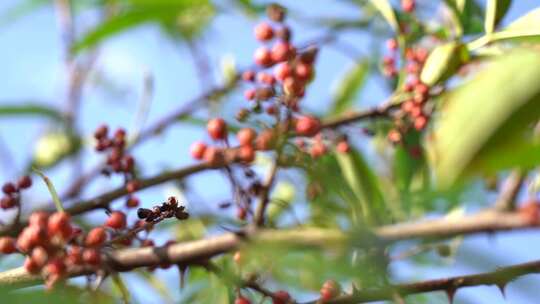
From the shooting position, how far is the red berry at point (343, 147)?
1469 millimetres

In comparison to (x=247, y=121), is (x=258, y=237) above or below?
below

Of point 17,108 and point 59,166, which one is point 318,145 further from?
point 59,166

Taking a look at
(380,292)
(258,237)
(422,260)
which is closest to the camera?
(258,237)

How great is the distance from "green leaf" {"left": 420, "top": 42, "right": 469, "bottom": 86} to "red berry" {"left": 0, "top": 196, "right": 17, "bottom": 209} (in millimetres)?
829

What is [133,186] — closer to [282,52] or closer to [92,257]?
[282,52]

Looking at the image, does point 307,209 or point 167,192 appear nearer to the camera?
point 307,209

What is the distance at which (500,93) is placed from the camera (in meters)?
0.51

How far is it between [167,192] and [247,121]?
59.0 inches

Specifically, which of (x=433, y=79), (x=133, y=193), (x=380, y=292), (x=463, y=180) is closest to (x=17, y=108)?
(x=133, y=193)

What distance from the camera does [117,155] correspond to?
63.1 inches

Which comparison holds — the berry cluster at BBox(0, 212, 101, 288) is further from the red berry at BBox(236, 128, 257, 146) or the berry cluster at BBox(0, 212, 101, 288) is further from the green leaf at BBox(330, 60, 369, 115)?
the green leaf at BBox(330, 60, 369, 115)

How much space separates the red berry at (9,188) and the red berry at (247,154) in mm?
668

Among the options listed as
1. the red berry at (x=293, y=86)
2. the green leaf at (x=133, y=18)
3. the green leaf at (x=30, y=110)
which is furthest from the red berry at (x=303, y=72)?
the green leaf at (x=30, y=110)

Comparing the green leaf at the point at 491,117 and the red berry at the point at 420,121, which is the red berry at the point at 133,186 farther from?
the green leaf at the point at 491,117
